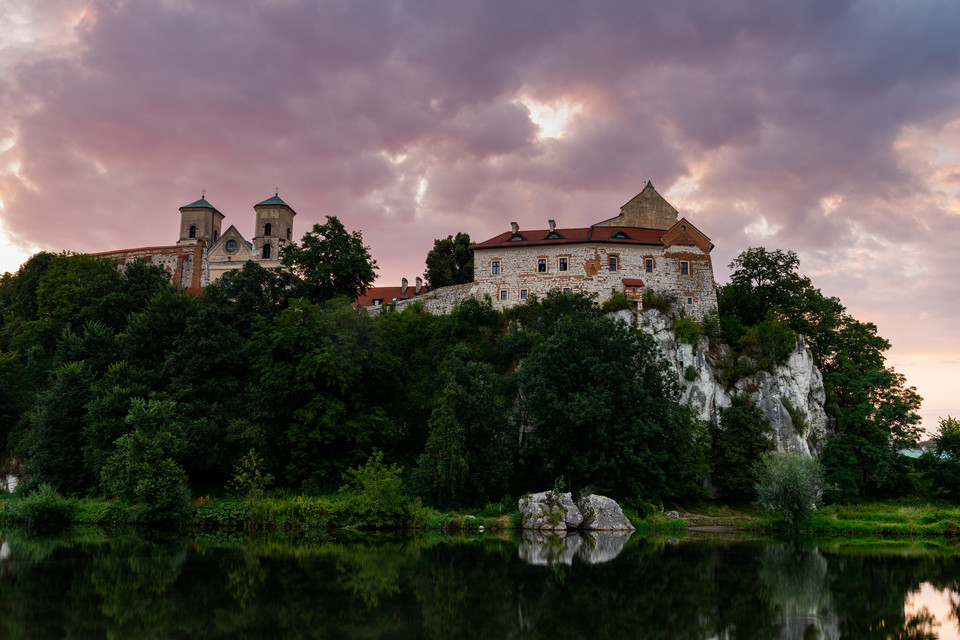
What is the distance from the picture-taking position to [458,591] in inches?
664

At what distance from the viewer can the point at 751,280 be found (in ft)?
175

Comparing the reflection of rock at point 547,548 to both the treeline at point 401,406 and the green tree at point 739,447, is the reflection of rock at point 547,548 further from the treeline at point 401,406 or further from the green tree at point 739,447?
the green tree at point 739,447

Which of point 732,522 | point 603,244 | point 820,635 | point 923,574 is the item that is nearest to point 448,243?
point 603,244

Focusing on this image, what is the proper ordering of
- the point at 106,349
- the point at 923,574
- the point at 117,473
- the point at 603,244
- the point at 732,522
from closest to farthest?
the point at 923,574 → the point at 117,473 → the point at 732,522 → the point at 106,349 → the point at 603,244

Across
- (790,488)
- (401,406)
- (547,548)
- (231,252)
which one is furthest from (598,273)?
(231,252)

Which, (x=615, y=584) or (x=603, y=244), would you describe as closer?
(x=615, y=584)

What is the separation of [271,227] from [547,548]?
61022mm

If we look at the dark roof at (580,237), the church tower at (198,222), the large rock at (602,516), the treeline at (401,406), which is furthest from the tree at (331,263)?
the church tower at (198,222)

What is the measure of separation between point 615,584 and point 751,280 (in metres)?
40.3

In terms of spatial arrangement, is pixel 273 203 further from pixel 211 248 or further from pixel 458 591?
pixel 458 591

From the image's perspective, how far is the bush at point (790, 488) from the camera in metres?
35.0

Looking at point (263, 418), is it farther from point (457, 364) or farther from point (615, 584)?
point (615, 584)

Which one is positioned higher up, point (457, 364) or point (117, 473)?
→ point (457, 364)

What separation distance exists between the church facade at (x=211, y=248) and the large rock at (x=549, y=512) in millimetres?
47385
